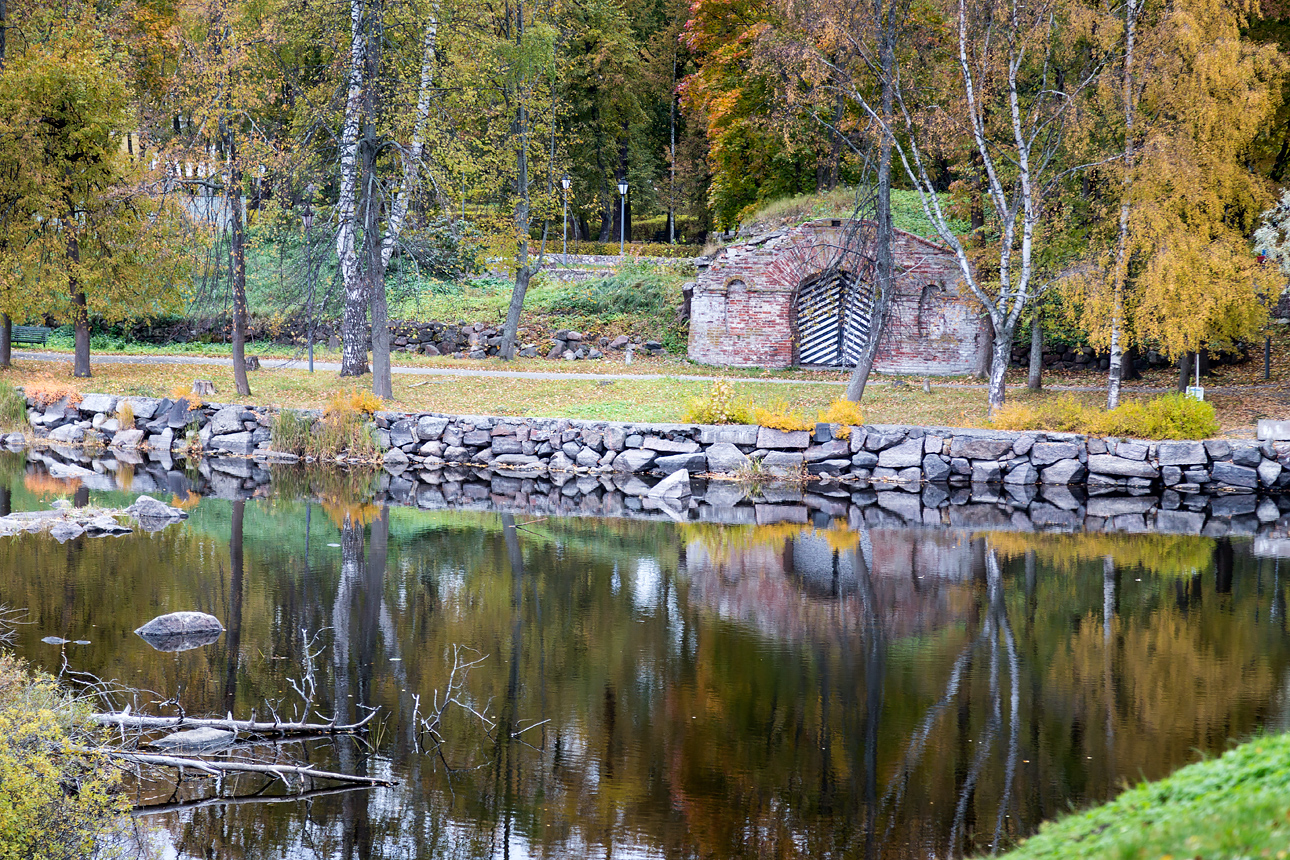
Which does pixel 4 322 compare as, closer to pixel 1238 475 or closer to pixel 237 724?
pixel 237 724

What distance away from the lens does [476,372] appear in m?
24.9

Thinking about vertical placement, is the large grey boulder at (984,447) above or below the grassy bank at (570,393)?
below

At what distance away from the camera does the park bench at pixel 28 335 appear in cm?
2878

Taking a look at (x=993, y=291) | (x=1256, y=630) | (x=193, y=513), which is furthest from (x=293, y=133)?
(x=1256, y=630)

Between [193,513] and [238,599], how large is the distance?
15.9 ft

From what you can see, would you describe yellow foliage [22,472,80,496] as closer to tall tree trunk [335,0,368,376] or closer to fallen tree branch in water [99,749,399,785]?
tall tree trunk [335,0,368,376]

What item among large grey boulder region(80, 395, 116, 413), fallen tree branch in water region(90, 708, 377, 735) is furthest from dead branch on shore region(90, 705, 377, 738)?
large grey boulder region(80, 395, 116, 413)

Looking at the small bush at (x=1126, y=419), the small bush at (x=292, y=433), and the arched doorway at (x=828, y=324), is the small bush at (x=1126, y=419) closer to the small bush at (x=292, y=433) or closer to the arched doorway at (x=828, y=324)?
the arched doorway at (x=828, y=324)

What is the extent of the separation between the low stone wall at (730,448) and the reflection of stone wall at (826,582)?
4305 mm

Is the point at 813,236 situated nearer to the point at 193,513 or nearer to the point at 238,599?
the point at 193,513

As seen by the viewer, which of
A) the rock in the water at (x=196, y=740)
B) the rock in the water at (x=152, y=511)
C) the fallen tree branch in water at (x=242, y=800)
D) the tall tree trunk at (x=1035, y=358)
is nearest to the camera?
the fallen tree branch in water at (x=242, y=800)

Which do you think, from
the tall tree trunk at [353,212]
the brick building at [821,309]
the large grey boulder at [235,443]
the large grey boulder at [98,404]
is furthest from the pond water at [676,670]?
the brick building at [821,309]

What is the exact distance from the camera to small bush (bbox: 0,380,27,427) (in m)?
22.1

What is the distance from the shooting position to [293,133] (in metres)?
23.2
